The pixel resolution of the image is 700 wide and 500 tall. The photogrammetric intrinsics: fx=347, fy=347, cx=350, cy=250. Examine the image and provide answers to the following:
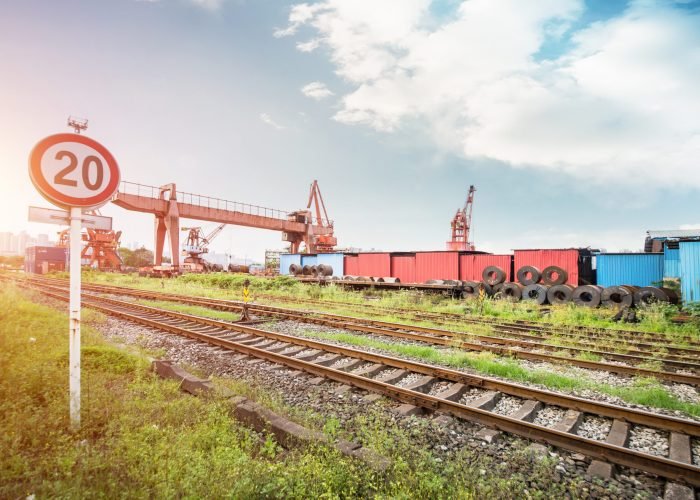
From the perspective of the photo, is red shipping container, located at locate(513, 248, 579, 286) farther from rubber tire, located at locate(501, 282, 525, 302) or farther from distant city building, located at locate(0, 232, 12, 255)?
distant city building, located at locate(0, 232, 12, 255)

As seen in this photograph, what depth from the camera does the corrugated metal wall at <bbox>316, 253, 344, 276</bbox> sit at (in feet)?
91.6

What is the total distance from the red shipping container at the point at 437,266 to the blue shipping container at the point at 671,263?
9.88m

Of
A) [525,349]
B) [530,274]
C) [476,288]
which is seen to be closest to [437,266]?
[476,288]

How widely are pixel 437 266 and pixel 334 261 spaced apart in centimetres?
938

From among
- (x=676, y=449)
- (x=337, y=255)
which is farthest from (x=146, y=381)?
(x=337, y=255)

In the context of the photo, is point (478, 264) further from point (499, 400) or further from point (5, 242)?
point (5, 242)

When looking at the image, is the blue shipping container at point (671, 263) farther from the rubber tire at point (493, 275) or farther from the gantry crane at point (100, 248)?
the gantry crane at point (100, 248)

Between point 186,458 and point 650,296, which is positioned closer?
point 186,458

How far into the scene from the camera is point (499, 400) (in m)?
5.02

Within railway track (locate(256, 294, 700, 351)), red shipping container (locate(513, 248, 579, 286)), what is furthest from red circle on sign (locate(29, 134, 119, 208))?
red shipping container (locate(513, 248, 579, 286))

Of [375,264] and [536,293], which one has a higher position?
[375,264]

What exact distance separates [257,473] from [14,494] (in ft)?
5.58

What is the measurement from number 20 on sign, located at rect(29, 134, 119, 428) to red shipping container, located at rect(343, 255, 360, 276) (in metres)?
23.2

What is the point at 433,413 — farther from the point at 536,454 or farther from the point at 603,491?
the point at 603,491
